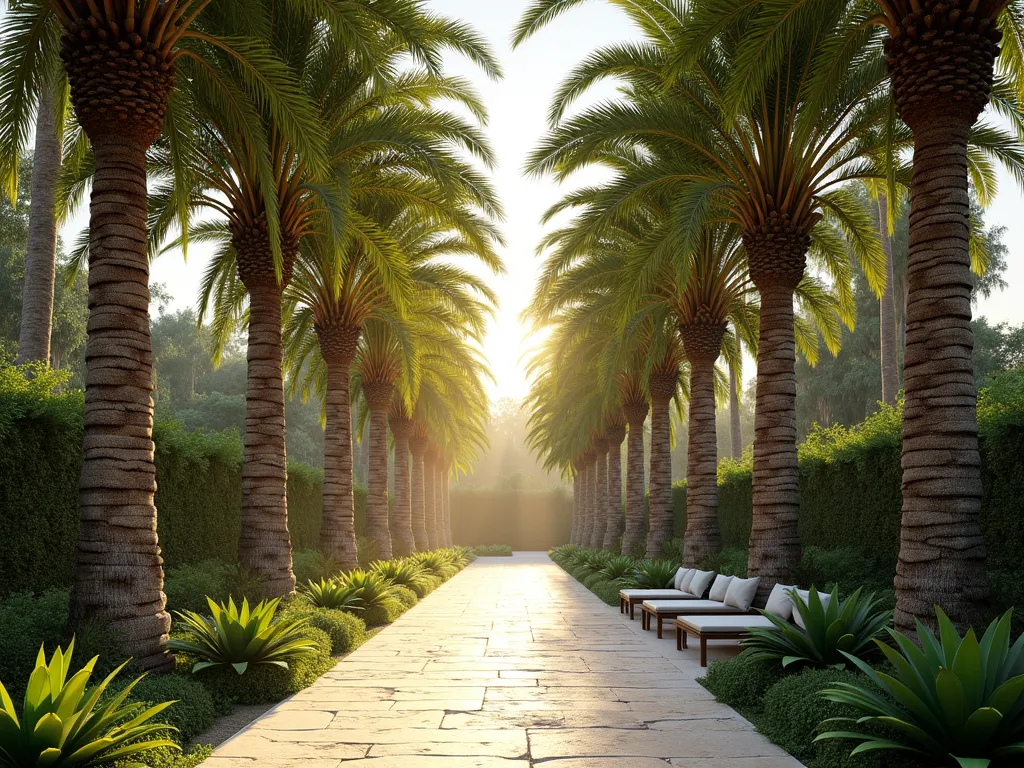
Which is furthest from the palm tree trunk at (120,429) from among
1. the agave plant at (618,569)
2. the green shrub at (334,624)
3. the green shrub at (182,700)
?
the agave plant at (618,569)

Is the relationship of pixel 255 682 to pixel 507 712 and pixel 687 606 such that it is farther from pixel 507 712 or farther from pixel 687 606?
pixel 687 606

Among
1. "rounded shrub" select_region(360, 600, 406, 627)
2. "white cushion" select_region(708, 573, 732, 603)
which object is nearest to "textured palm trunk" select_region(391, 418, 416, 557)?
"rounded shrub" select_region(360, 600, 406, 627)

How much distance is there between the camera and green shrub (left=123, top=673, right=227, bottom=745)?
241 inches

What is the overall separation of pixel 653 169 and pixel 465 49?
3562 mm

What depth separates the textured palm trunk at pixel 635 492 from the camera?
2453 centimetres

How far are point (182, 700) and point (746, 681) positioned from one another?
4872mm

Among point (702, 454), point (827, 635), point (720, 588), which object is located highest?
point (702, 454)

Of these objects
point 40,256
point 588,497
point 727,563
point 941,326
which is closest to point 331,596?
Answer: point 727,563

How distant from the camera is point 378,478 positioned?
68.8ft

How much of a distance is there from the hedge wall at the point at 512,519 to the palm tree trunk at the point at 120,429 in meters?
50.3

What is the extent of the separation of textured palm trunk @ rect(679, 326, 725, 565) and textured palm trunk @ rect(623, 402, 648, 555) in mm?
8014

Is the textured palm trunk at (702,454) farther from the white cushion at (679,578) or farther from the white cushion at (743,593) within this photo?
the white cushion at (743,593)

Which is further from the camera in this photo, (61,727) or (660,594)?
(660,594)

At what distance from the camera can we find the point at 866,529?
12016 millimetres
